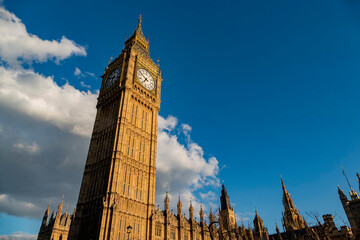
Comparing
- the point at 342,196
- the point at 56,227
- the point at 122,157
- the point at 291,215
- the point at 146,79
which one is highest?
the point at 146,79

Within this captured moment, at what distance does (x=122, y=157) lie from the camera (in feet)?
142

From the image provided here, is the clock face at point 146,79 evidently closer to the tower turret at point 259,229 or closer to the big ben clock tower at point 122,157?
the big ben clock tower at point 122,157

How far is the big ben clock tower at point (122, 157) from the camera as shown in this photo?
38294 mm

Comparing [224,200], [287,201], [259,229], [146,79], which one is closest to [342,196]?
[287,201]

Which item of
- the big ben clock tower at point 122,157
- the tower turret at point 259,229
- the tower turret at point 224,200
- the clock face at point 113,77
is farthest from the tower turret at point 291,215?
the clock face at point 113,77

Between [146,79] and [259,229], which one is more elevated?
[146,79]

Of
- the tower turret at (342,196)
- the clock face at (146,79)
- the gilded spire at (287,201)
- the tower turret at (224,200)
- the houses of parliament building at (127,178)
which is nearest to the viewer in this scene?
the houses of parliament building at (127,178)

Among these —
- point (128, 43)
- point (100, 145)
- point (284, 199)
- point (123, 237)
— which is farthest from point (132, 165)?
point (284, 199)

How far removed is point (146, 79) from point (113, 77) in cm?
747

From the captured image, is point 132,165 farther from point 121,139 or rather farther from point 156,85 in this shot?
point 156,85

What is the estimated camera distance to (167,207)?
45.8 metres

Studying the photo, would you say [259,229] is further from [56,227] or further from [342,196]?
[56,227]

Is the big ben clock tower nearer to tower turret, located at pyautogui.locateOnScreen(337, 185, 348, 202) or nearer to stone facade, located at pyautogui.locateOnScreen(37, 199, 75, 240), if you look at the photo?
stone facade, located at pyautogui.locateOnScreen(37, 199, 75, 240)

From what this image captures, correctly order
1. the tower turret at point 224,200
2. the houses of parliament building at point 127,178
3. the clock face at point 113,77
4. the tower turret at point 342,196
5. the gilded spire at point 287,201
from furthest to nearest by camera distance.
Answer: the gilded spire at point 287,201 → the tower turret at point 224,200 → the tower turret at point 342,196 → the clock face at point 113,77 → the houses of parliament building at point 127,178
